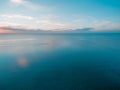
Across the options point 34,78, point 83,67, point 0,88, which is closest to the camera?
point 0,88

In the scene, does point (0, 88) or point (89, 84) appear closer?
point (0, 88)

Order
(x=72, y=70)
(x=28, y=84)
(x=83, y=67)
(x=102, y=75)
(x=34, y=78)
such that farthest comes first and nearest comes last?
(x=83, y=67) < (x=72, y=70) < (x=102, y=75) < (x=34, y=78) < (x=28, y=84)

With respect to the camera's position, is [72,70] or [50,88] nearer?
[50,88]

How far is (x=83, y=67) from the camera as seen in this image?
77.7 ft

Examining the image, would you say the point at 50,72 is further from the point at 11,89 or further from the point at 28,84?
the point at 11,89

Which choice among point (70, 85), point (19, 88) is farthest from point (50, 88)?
point (19, 88)

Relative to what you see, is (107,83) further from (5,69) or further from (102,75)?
(5,69)

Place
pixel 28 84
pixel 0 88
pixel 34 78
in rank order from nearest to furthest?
pixel 0 88
pixel 28 84
pixel 34 78

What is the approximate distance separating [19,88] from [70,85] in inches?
255

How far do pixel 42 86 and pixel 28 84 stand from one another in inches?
78.7

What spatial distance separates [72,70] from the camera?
22.0m

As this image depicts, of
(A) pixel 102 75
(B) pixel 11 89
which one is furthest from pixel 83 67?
(B) pixel 11 89

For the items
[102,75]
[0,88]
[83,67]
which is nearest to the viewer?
[0,88]

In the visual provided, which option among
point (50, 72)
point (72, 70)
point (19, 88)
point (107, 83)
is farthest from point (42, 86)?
point (107, 83)
